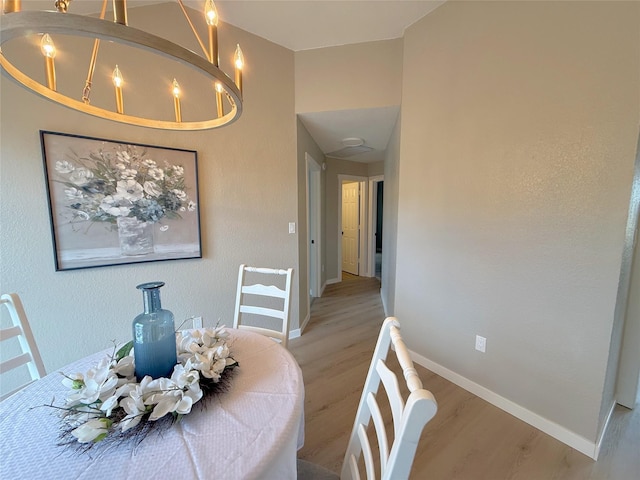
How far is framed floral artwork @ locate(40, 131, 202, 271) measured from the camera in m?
1.74

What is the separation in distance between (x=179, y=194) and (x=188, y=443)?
1.85 m

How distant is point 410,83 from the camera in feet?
7.41

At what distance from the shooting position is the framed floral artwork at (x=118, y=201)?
1736mm

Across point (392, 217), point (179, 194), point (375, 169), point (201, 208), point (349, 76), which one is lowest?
point (392, 217)

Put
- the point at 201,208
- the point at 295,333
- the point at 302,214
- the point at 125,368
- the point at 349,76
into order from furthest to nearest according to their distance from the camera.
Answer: the point at 302,214 < the point at 295,333 < the point at 349,76 < the point at 201,208 < the point at 125,368

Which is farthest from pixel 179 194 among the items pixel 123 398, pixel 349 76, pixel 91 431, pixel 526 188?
pixel 526 188

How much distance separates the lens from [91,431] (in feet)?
2.13

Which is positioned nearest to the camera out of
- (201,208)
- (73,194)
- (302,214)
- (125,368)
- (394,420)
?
(394,420)

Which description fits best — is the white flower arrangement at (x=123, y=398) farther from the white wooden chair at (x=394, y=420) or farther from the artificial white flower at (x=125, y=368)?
the white wooden chair at (x=394, y=420)

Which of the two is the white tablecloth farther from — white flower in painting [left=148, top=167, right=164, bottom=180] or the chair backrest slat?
white flower in painting [left=148, top=167, right=164, bottom=180]

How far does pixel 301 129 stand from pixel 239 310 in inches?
80.9

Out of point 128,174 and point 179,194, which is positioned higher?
point 128,174

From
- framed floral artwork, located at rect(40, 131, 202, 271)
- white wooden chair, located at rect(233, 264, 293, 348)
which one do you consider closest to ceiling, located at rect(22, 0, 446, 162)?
framed floral artwork, located at rect(40, 131, 202, 271)

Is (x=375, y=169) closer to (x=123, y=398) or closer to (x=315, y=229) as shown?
(x=315, y=229)
